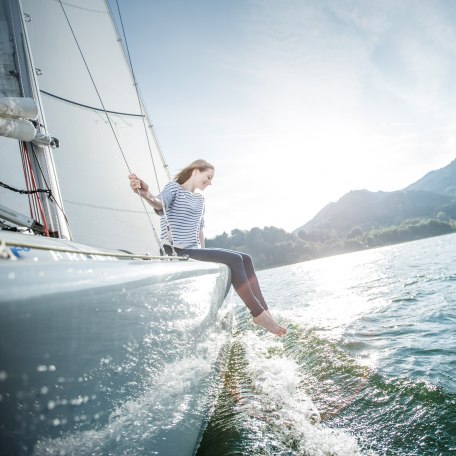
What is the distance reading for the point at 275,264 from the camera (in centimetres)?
10181

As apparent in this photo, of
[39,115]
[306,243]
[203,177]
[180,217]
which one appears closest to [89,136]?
[39,115]

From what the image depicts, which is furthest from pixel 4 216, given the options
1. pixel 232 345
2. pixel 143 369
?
pixel 232 345

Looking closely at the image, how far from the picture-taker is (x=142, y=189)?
283 centimetres

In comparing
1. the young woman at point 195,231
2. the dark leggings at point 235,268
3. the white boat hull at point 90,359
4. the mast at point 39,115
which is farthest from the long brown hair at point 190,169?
the white boat hull at point 90,359

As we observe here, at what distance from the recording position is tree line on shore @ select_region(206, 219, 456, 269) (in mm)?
98688

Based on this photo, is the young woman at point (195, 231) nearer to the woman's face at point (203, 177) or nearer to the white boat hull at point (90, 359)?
the woman's face at point (203, 177)

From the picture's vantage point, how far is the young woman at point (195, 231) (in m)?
3.27

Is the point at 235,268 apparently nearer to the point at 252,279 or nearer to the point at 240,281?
the point at 240,281

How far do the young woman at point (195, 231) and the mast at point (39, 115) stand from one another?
2.89 feet

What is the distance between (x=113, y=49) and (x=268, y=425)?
6.47 m

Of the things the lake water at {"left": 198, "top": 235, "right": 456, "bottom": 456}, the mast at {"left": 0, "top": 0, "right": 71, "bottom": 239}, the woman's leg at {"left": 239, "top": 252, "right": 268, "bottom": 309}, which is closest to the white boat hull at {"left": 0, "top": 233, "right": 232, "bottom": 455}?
the lake water at {"left": 198, "top": 235, "right": 456, "bottom": 456}

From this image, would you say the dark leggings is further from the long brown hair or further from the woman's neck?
the long brown hair

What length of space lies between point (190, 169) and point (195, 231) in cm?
73

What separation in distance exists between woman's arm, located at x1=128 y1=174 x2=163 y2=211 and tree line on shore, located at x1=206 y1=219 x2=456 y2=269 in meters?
90.8
